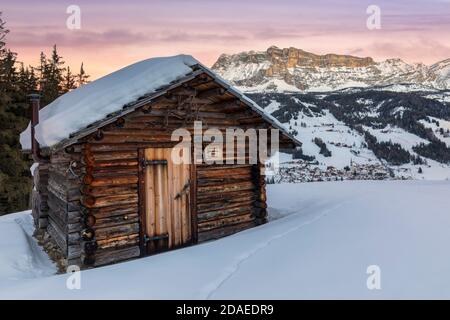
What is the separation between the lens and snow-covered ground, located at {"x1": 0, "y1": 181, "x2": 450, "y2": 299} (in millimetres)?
4934

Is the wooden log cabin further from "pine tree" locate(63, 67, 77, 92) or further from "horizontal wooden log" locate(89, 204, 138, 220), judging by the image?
"pine tree" locate(63, 67, 77, 92)

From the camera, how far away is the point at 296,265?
5742 mm

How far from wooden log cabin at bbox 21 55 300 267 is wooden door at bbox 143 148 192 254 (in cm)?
2

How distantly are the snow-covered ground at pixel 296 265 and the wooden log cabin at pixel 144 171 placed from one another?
4.23 feet

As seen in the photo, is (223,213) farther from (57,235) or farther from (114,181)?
(57,235)

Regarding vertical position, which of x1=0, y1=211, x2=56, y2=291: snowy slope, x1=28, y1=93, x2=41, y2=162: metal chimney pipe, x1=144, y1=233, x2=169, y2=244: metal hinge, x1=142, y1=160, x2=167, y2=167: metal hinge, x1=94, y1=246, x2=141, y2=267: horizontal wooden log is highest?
x1=28, y1=93, x2=41, y2=162: metal chimney pipe

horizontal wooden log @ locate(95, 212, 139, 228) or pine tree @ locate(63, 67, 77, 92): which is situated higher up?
pine tree @ locate(63, 67, 77, 92)

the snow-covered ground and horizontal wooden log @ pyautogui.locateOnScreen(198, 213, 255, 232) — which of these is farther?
horizontal wooden log @ pyautogui.locateOnScreen(198, 213, 255, 232)

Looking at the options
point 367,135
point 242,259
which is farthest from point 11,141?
point 367,135

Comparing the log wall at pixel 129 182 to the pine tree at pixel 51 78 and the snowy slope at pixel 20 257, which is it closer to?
the snowy slope at pixel 20 257

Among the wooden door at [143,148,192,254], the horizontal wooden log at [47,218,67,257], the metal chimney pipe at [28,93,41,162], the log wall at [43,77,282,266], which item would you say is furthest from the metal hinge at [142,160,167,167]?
the metal chimney pipe at [28,93,41,162]

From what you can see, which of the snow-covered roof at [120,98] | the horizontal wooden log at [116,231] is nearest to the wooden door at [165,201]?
the horizontal wooden log at [116,231]
